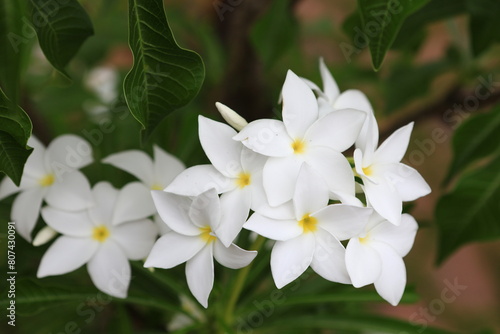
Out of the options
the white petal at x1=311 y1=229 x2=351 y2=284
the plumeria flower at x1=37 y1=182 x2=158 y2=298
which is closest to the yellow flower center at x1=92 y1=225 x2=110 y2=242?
the plumeria flower at x1=37 y1=182 x2=158 y2=298

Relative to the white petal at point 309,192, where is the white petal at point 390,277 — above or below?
below

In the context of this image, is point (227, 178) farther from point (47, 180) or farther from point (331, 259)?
point (47, 180)

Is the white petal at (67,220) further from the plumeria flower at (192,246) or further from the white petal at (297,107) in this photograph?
the white petal at (297,107)

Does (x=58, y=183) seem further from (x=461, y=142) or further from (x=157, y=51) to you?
(x=461, y=142)

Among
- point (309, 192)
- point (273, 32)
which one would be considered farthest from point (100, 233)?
point (273, 32)

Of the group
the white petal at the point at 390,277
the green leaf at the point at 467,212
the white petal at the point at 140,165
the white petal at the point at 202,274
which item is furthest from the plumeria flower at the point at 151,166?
the green leaf at the point at 467,212

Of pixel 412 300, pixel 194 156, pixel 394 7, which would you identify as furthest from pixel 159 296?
pixel 394 7

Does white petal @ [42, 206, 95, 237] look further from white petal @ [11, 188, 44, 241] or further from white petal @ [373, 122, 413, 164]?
white petal @ [373, 122, 413, 164]
